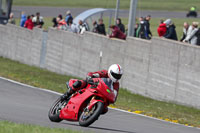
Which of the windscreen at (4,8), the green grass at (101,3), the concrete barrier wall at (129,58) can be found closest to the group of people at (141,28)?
the concrete barrier wall at (129,58)

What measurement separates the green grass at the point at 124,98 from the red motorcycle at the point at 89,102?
450 centimetres

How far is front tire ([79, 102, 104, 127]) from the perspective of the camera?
32.7 feet

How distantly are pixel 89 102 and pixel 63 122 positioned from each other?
1421mm

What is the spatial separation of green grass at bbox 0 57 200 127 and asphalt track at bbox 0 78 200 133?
3.72ft

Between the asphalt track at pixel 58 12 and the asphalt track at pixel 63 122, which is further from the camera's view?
the asphalt track at pixel 58 12

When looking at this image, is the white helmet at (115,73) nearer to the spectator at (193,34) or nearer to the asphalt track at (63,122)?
the asphalt track at (63,122)

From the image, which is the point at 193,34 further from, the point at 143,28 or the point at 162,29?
the point at 143,28

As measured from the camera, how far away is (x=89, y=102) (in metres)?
10.5

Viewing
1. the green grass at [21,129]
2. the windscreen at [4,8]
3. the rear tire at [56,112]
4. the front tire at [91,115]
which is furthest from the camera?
the windscreen at [4,8]

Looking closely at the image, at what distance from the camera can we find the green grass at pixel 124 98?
50.7ft

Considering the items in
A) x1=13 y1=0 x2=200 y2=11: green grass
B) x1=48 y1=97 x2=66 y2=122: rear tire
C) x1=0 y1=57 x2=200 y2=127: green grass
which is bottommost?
x1=0 y1=57 x2=200 y2=127: green grass

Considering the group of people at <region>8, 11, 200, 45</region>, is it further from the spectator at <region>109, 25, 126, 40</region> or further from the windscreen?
the windscreen

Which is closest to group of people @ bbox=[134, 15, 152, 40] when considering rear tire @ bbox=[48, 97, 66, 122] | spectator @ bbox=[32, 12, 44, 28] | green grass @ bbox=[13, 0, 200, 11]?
spectator @ bbox=[32, 12, 44, 28]

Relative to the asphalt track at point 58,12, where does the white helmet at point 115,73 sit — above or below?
below
